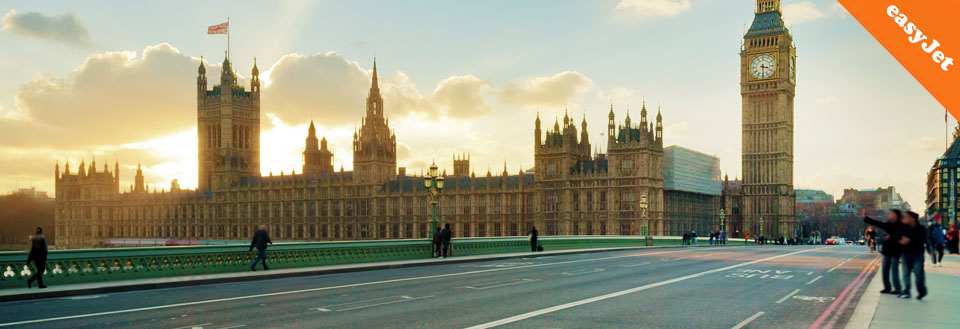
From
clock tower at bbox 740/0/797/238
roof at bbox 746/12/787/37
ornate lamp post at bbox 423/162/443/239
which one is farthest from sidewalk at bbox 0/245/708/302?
roof at bbox 746/12/787/37

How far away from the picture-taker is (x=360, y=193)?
369 feet

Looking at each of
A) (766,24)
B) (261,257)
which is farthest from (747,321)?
(766,24)

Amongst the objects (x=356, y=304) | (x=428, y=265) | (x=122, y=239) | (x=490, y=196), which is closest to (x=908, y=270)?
(x=356, y=304)

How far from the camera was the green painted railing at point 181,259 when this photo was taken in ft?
68.0

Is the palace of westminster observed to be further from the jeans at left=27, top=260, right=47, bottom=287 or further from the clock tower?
the jeans at left=27, top=260, right=47, bottom=287

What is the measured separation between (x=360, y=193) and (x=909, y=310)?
101 m

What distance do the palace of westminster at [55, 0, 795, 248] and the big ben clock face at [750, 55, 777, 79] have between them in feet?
0.68

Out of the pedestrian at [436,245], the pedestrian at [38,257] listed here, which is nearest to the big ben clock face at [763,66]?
the pedestrian at [436,245]

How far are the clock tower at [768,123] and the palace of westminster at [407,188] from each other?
16cm

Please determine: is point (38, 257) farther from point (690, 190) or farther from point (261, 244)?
point (690, 190)

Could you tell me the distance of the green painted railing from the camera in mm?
20734

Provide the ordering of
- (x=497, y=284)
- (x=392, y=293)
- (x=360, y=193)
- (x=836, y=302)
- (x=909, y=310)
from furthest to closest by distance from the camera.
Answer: (x=360, y=193) → (x=497, y=284) → (x=392, y=293) → (x=836, y=302) → (x=909, y=310)

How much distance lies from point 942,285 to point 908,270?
474 centimetres

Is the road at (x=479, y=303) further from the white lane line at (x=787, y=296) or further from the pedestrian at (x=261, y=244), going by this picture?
the pedestrian at (x=261, y=244)
